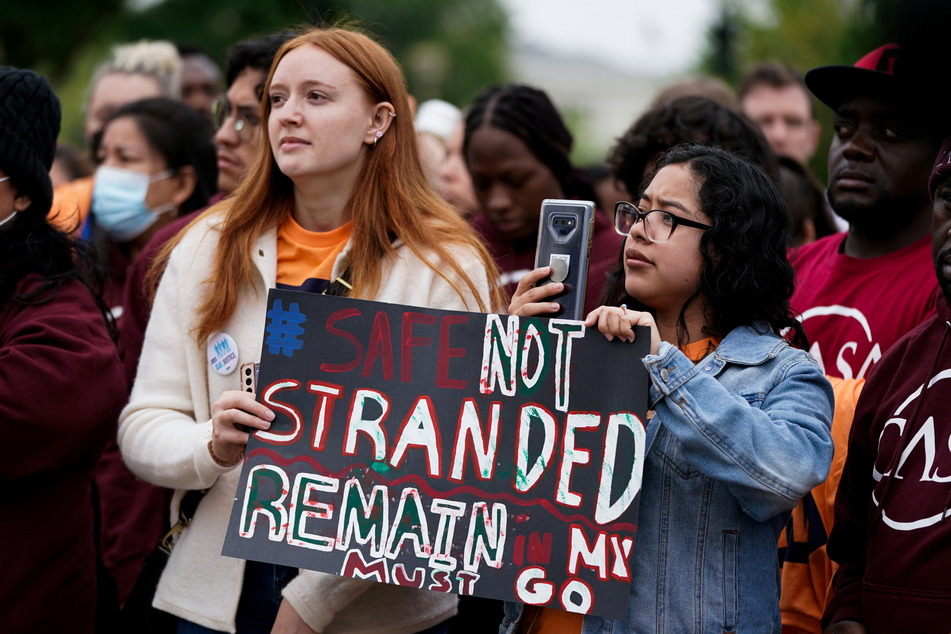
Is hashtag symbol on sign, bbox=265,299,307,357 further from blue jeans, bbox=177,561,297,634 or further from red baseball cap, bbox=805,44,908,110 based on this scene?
red baseball cap, bbox=805,44,908,110

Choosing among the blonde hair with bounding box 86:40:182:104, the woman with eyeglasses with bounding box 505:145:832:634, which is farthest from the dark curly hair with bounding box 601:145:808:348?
the blonde hair with bounding box 86:40:182:104

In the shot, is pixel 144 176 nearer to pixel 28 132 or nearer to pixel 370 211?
pixel 28 132

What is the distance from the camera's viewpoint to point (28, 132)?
3.62m

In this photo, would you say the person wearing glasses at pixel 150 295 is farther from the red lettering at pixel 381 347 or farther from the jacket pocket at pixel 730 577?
the jacket pocket at pixel 730 577

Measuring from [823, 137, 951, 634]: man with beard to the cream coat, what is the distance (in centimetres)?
110

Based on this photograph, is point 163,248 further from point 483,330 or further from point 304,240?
point 483,330

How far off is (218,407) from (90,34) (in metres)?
24.1

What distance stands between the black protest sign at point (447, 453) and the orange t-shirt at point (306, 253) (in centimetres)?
38

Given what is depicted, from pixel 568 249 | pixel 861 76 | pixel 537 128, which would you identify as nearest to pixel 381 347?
pixel 568 249

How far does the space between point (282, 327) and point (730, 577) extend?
4.17 ft

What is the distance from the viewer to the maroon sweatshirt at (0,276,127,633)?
325 cm

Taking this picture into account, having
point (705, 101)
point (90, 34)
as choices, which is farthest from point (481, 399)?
point (90, 34)

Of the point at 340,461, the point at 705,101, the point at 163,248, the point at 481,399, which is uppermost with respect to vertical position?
the point at 705,101

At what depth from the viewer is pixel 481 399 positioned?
2.86m
